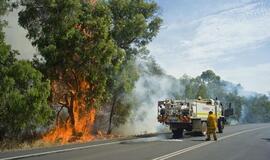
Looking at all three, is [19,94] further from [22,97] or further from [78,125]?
[78,125]

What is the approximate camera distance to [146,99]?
152ft

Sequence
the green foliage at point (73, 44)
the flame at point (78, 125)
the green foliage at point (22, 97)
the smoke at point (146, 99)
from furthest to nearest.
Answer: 1. the smoke at point (146, 99)
2. the flame at point (78, 125)
3. the green foliage at point (73, 44)
4. the green foliage at point (22, 97)

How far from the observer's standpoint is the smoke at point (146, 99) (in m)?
42.1

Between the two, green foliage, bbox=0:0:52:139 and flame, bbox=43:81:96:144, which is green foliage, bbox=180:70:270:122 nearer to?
flame, bbox=43:81:96:144

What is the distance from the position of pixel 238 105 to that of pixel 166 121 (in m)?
70.3

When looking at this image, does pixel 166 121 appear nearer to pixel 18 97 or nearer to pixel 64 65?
pixel 64 65

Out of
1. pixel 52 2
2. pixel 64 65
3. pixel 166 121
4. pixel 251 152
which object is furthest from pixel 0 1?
pixel 251 152

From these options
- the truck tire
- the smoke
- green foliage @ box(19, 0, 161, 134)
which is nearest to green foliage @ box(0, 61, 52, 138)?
green foliage @ box(19, 0, 161, 134)

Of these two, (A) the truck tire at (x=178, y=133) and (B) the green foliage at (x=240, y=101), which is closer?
(A) the truck tire at (x=178, y=133)

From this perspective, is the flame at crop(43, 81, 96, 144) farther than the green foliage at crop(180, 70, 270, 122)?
No

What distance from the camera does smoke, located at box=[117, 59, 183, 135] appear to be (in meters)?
42.1

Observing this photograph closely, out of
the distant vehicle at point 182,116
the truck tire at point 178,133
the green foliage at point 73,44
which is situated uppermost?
the green foliage at point 73,44

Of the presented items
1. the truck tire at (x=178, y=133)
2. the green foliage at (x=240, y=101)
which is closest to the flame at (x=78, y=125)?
the truck tire at (x=178, y=133)

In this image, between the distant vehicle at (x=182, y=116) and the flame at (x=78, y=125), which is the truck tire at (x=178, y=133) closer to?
the distant vehicle at (x=182, y=116)
